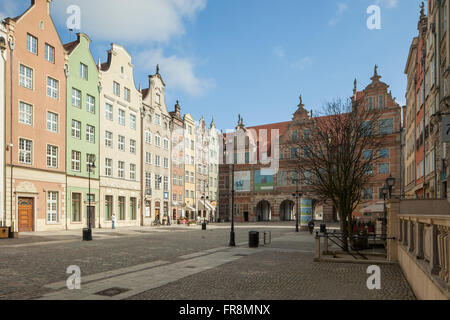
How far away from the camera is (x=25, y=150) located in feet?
95.5

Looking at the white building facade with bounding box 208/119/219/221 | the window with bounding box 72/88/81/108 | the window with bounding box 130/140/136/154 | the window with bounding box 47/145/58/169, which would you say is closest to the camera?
the window with bounding box 47/145/58/169

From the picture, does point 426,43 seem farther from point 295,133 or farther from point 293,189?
point 293,189

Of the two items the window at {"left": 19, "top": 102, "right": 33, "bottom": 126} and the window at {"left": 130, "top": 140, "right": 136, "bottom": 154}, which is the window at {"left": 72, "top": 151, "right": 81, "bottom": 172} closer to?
the window at {"left": 19, "top": 102, "right": 33, "bottom": 126}

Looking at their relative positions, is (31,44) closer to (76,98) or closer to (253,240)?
(76,98)

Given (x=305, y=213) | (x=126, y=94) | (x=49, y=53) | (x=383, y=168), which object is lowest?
(x=305, y=213)

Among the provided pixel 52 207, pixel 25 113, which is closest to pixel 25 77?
Answer: pixel 25 113

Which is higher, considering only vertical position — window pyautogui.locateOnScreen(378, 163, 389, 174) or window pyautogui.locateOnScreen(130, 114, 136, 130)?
window pyautogui.locateOnScreen(130, 114, 136, 130)

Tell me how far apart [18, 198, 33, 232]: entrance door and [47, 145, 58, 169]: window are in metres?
3.76

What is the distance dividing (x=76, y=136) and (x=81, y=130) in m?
0.85

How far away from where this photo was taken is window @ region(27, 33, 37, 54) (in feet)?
98.0

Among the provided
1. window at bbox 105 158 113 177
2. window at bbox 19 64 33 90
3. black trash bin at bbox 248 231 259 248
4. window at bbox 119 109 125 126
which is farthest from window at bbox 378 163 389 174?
window at bbox 19 64 33 90
